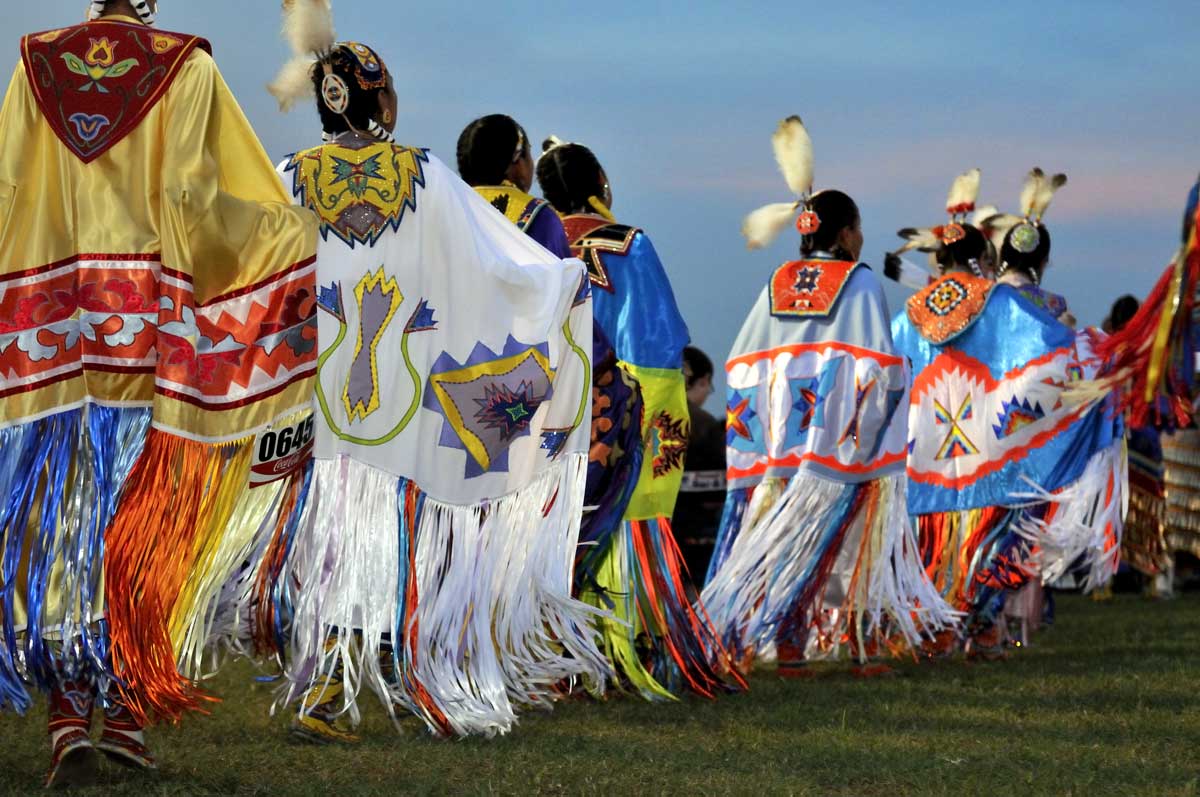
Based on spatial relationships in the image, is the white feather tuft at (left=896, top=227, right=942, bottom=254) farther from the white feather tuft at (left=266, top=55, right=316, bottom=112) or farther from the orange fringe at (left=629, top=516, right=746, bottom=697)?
the white feather tuft at (left=266, top=55, right=316, bottom=112)

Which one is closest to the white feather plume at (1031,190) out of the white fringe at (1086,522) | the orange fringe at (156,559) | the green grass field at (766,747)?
the white fringe at (1086,522)

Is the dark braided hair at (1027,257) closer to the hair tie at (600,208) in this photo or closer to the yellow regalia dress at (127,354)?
the hair tie at (600,208)

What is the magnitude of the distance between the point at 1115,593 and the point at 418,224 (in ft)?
20.9

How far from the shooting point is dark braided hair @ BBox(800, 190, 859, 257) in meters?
5.54

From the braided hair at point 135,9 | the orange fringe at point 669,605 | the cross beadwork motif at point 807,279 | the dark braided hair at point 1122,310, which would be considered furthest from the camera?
the dark braided hair at point 1122,310

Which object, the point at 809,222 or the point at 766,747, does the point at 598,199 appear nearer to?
the point at 809,222

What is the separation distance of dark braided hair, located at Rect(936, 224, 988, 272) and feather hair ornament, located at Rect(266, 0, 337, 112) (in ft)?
Result: 9.60

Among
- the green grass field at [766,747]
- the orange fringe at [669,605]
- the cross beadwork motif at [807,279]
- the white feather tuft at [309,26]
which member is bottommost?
the green grass field at [766,747]

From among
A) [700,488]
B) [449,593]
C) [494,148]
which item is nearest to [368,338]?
[449,593]

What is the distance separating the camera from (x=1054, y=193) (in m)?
6.33

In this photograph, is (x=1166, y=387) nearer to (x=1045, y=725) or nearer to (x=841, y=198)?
(x=1045, y=725)

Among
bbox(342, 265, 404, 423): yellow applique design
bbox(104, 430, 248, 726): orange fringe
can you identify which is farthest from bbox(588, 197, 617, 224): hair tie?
bbox(104, 430, 248, 726): orange fringe

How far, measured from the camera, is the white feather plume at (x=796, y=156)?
5.63 m

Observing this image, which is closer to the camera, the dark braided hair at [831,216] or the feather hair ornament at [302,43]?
the feather hair ornament at [302,43]
